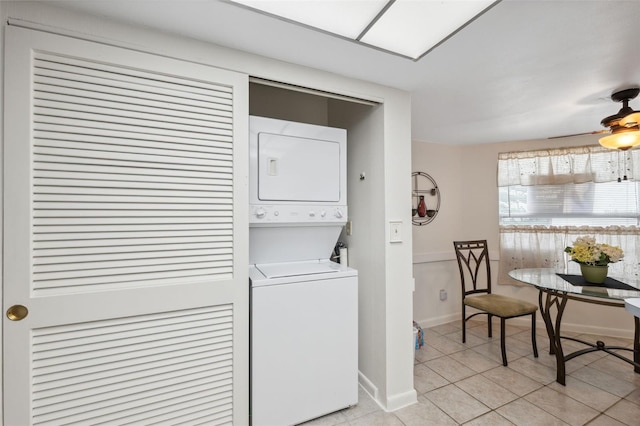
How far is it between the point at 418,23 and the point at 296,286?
1.51 meters

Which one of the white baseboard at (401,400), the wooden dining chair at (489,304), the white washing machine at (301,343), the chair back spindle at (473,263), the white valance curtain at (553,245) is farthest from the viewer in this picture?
the chair back spindle at (473,263)

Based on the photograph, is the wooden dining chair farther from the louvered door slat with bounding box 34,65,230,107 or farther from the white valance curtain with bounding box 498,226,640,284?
the louvered door slat with bounding box 34,65,230,107

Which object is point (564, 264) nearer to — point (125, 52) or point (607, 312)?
point (607, 312)

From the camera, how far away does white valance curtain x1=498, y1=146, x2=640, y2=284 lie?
9.45ft

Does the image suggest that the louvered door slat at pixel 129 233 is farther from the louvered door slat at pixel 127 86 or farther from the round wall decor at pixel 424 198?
the round wall decor at pixel 424 198

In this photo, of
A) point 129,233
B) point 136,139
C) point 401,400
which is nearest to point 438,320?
point 401,400

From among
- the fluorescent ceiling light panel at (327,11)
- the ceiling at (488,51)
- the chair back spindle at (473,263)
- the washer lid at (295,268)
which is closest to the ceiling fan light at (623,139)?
the ceiling at (488,51)

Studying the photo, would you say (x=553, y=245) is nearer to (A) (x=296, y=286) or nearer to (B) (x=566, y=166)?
(B) (x=566, y=166)

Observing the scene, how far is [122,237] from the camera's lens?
4.27 feet

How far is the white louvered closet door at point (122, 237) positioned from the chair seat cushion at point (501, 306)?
7.58 feet

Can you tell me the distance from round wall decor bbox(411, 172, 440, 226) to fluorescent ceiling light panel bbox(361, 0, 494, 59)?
6.72ft

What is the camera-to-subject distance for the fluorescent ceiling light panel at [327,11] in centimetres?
114

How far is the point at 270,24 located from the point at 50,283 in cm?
152

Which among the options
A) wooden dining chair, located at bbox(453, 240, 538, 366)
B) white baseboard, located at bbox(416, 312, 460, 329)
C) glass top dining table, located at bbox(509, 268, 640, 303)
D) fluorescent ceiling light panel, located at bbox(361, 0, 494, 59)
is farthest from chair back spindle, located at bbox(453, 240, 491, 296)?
fluorescent ceiling light panel, located at bbox(361, 0, 494, 59)
